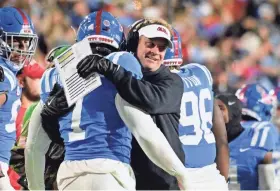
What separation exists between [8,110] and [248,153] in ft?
8.14

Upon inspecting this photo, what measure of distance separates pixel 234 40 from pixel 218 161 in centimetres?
861

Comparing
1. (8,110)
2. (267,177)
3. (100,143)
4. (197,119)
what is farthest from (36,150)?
(267,177)

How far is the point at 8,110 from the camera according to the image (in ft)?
20.4

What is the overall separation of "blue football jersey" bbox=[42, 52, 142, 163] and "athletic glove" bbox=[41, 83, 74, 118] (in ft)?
0.46

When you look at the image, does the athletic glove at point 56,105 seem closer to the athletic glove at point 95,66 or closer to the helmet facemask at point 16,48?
the athletic glove at point 95,66

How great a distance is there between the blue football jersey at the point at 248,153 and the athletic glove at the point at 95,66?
3.03 metres

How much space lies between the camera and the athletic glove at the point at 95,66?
5.03 metres

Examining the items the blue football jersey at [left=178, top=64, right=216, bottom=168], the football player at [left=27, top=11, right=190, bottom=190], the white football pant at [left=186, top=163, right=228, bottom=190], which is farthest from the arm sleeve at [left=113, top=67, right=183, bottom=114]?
the white football pant at [left=186, top=163, right=228, bottom=190]

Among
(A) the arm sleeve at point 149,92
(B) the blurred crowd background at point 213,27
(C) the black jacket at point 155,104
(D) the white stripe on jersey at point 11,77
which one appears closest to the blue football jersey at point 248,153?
(C) the black jacket at point 155,104

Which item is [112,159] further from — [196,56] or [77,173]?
[196,56]

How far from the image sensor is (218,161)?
6.58 metres

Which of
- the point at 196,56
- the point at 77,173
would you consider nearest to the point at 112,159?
the point at 77,173

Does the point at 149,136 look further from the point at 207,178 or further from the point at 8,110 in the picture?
the point at 8,110

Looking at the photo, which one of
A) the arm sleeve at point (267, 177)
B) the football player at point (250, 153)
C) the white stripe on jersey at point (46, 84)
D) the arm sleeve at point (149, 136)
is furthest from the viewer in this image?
the football player at point (250, 153)
